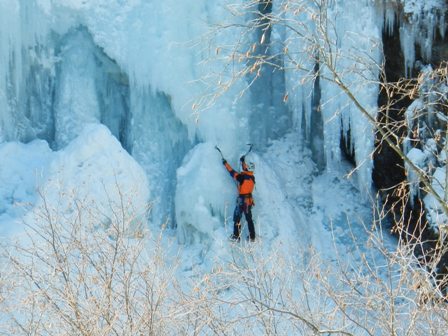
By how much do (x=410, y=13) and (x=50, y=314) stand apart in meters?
5.64

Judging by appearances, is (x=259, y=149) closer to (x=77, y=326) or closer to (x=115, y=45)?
(x=115, y=45)

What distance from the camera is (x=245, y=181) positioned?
10.5m

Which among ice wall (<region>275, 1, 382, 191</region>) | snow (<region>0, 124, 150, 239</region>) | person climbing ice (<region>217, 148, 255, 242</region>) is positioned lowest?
person climbing ice (<region>217, 148, 255, 242</region>)

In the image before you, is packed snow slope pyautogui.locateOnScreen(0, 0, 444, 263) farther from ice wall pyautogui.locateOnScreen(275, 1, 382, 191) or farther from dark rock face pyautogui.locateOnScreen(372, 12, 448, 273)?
dark rock face pyautogui.locateOnScreen(372, 12, 448, 273)

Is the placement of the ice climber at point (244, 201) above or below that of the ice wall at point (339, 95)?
below

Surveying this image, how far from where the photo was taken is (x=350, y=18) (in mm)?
10344

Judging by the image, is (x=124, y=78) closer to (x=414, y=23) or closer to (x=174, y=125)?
(x=174, y=125)

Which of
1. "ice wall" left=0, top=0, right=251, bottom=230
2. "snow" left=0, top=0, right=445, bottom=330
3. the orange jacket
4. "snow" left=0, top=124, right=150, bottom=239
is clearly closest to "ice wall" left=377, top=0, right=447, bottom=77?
"snow" left=0, top=0, right=445, bottom=330

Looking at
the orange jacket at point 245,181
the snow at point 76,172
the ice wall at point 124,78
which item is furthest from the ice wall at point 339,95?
the snow at point 76,172

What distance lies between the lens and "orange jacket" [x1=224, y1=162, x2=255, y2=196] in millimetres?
10492

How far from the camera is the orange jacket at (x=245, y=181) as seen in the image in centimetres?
1049

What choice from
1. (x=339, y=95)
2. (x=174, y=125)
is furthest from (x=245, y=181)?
(x=339, y=95)

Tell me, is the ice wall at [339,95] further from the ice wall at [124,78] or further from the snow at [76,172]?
the snow at [76,172]

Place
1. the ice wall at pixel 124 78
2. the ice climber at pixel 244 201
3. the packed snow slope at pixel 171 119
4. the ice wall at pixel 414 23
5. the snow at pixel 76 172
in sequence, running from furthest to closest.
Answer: the ice wall at pixel 124 78, the packed snow slope at pixel 171 119, the ice climber at pixel 244 201, the snow at pixel 76 172, the ice wall at pixel 414 23
